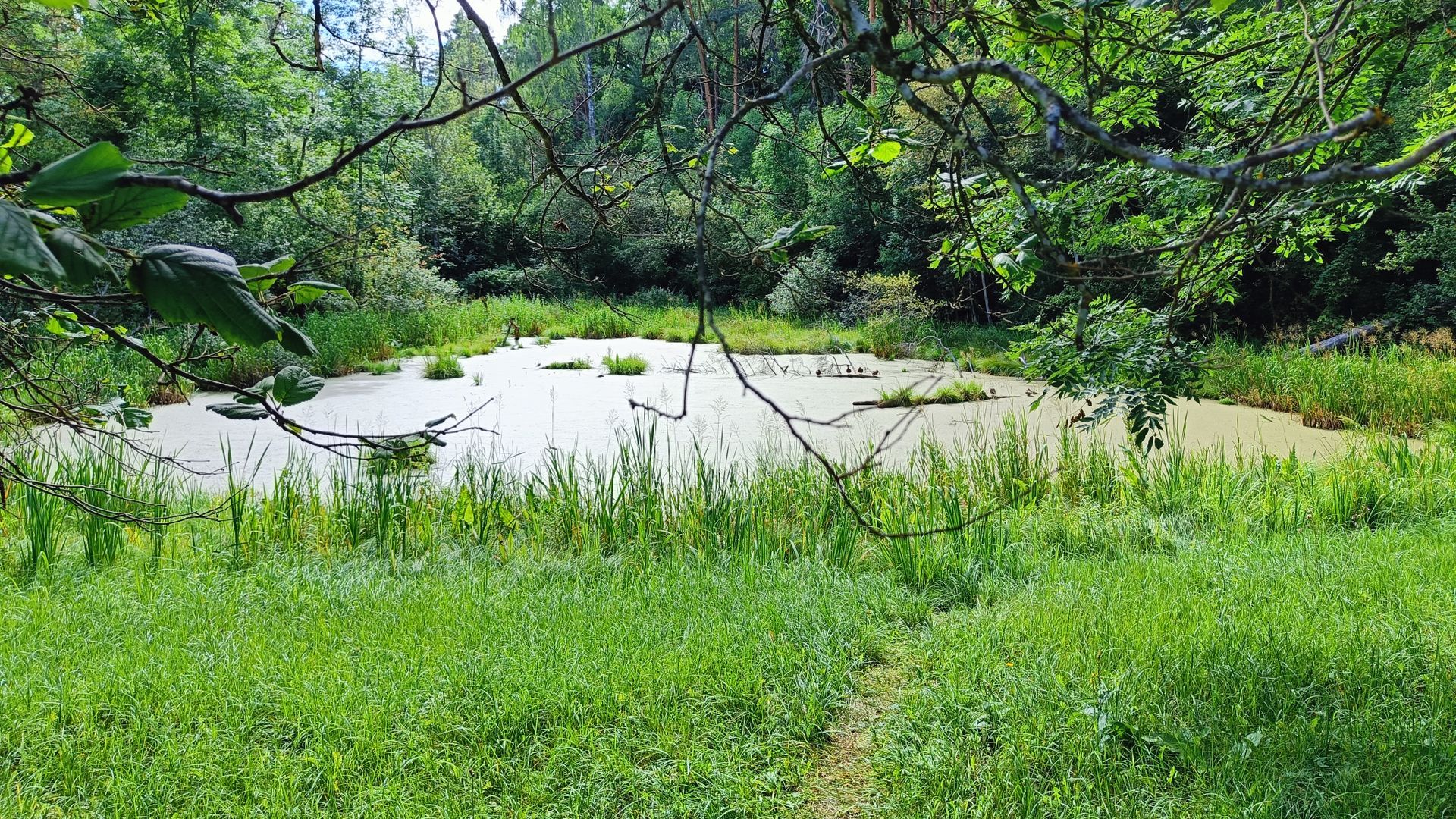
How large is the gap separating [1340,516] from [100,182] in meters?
4.17

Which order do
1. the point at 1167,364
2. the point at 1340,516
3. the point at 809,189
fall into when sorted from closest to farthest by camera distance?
1. the point at 1167,364
2. the point at 1340,516
3. the point at 809,189

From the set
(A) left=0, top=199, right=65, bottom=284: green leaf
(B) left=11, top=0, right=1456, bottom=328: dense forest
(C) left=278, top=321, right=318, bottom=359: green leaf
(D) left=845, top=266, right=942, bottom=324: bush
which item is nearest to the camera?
(A) left=0, top=199, right=65, bottom=284: green leaf

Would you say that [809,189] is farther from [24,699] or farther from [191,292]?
[191,292]

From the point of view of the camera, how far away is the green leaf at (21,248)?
344 millimetres

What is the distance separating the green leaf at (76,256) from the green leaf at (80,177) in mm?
60

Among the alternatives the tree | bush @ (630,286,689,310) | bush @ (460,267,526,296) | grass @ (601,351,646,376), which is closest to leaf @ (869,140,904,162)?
the tree

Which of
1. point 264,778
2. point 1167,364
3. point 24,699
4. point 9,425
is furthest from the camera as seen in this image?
point 1167,364

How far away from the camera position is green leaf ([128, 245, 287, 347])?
42cm

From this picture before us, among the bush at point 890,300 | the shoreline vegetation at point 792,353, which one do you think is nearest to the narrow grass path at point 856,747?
the shoreline vegetation at point 792,353

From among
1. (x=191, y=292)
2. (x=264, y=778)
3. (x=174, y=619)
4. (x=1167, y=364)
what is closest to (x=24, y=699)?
(x=174, y=619)

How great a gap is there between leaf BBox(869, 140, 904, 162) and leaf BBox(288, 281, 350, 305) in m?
0.70

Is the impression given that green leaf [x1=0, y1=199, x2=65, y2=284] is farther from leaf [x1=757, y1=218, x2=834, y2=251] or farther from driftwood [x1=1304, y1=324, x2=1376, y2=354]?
driftwood [x1=1304, y1=324, x2=1376, y2=354]

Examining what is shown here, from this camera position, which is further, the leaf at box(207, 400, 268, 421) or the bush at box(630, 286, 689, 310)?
the bush at box(630, 286, 689, 310)

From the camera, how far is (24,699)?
6.21 ft
